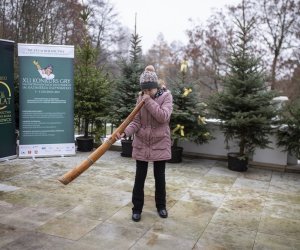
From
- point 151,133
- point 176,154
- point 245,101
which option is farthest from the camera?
point 176,154

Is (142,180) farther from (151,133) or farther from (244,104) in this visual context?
(244,104)

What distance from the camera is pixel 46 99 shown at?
6730 mm

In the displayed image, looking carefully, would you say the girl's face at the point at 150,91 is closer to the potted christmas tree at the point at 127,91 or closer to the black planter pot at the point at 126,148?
the potted christmas tree at the point at 127,91

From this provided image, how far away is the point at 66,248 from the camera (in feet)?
10.2

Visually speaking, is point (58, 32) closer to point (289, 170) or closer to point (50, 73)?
point (50, 73)

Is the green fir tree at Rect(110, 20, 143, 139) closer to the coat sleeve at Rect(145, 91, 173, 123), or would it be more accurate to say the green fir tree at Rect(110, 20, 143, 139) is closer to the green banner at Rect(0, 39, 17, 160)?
the green banner at Rect(0, 39, 17, 160)

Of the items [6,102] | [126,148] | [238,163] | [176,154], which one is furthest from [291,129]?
[6,102]

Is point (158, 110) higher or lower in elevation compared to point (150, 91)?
lower

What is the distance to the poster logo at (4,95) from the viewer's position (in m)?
6.27

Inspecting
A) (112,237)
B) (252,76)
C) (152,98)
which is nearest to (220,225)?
(112,237)

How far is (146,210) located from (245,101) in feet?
9.75

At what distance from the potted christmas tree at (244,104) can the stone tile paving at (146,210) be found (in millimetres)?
578

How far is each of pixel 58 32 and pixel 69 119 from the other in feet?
36.7

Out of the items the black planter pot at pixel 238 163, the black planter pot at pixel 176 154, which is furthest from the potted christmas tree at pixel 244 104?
the black planter pot at pixel 176 154
